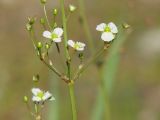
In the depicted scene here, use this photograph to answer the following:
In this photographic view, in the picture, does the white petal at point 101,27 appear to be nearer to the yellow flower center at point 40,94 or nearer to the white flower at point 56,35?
the white flower at point 56,35

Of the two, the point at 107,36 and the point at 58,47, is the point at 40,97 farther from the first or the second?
the point at 107,36

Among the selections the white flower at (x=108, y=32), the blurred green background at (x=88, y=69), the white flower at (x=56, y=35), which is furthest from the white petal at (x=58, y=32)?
the blurred green background at (x=88, y=69)

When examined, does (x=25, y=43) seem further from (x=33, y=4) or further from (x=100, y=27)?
(x=100, y=27)

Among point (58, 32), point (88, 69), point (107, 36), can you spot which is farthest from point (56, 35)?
point (88, 69)

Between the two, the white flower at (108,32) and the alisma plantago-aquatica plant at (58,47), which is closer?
the alisma plantago-aquatica plant at (58,47)

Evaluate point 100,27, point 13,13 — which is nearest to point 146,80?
point 13,13

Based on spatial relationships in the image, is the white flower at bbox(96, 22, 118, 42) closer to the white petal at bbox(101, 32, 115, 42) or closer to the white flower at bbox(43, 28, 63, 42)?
the white petal at bbox(101, 32, 115, 42)
